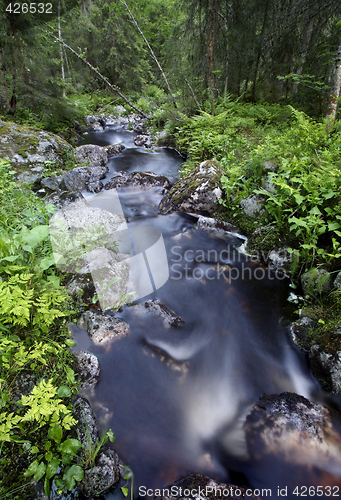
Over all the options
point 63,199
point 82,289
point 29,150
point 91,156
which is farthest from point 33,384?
point 91,156

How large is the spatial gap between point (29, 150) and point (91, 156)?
238 cm

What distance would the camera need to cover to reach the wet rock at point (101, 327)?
3.45 metres

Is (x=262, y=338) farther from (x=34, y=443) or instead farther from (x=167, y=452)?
(x=34, y=443)

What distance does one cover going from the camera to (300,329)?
11.6 ft

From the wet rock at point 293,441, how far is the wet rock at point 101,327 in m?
2.03

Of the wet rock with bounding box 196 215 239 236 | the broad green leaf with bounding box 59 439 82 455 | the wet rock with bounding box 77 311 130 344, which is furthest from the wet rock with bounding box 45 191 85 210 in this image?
the broad green leaf with bounding box 59 439 82 455

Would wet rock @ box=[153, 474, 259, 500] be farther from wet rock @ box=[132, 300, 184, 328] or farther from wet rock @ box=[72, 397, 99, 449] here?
wet rock @ box=[132, 300, 184, 328]

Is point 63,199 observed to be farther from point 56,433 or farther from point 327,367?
point 327,367

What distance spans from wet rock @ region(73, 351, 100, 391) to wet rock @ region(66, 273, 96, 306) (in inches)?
32.7

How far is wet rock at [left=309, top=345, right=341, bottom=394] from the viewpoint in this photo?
289 centimetres

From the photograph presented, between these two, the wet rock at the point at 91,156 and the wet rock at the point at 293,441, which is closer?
the wet rock at the point at 293,441

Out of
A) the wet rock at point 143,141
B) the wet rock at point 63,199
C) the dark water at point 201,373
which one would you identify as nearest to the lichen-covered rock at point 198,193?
the dark water at point 201,373

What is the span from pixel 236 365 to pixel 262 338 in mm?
624

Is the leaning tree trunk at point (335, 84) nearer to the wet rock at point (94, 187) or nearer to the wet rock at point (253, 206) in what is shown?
the wet rock at point (253, 206)
